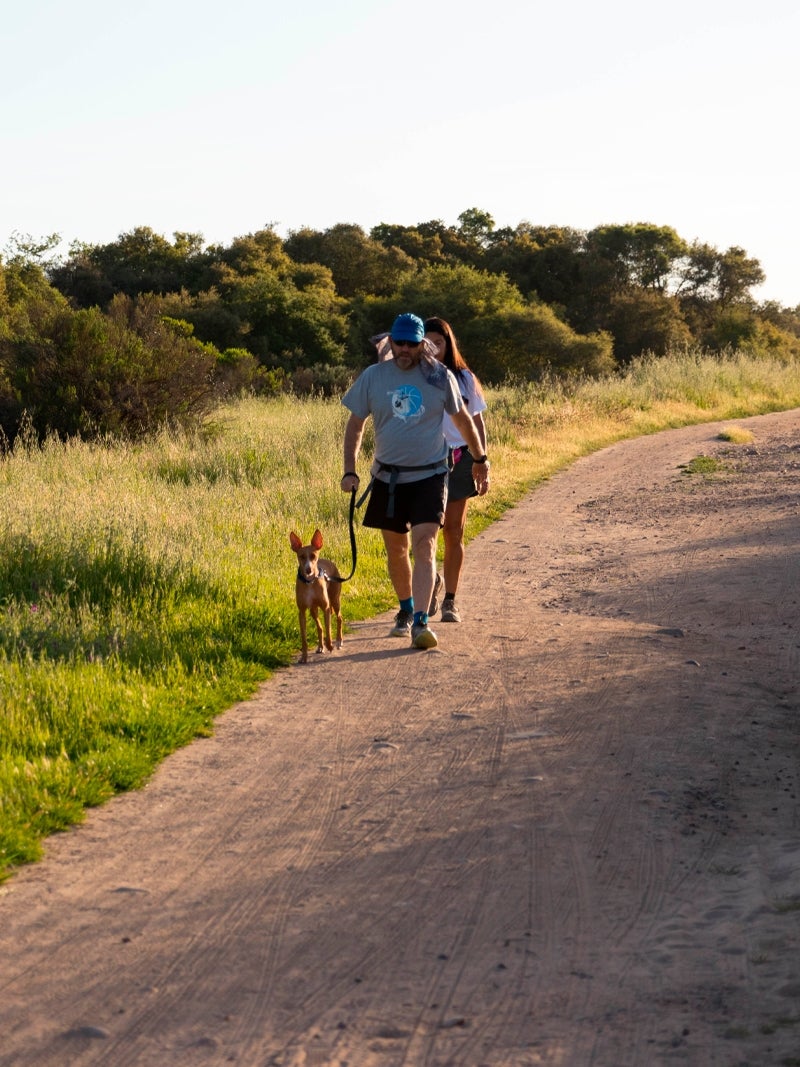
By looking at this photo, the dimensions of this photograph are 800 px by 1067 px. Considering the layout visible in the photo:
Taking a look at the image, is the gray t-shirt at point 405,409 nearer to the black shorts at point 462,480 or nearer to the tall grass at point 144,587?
the black shorts at point 462,480

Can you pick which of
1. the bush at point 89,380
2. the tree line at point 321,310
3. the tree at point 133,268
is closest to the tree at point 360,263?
the tree line at point 321,310

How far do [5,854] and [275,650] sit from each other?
3481mm

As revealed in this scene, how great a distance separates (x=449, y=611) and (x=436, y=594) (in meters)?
0.61

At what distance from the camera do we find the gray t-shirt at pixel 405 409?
317 inches

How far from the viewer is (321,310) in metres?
41.8

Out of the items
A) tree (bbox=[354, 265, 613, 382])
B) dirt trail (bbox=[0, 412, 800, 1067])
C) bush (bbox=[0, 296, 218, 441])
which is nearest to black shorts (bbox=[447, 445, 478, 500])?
dirt trail (bbox=[0, 412, 800, 1067])

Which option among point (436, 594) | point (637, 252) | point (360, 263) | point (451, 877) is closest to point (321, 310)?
point (360, 263)

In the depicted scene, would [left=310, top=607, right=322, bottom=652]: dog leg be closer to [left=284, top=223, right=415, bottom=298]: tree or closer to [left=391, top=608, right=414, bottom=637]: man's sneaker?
[left=391, top=608, right=414, bottom=637]: man's sneaker

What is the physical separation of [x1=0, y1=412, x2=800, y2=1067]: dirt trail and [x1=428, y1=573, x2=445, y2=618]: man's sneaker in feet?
1.65

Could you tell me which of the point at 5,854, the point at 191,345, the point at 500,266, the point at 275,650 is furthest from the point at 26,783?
the point at 500,266

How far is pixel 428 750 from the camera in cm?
607

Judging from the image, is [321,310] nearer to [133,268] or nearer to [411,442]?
[133,268]

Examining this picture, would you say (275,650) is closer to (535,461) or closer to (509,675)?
(509,675)

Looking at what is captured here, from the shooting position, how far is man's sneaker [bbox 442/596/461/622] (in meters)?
9.11
